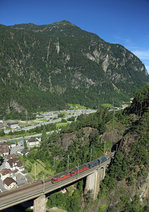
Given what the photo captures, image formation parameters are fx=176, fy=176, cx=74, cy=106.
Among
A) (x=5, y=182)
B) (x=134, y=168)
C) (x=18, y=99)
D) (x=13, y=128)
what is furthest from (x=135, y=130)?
(x=18, y=99)

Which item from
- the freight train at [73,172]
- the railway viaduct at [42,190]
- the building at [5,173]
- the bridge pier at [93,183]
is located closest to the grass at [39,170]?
the building at [5,173]

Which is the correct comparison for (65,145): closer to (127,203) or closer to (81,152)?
(81,152)

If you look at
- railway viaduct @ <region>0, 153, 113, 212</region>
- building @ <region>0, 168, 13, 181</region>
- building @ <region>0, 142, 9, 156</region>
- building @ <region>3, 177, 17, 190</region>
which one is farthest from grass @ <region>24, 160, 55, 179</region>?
railway viaduct @ <region>0, 153, 113, 212</region>

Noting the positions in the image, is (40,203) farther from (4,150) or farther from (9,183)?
(4,150)

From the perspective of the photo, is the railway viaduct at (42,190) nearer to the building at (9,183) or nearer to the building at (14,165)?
the building at (9,183)

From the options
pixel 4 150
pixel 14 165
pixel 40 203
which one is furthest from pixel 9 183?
pixel 4 150

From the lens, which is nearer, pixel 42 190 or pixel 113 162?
pixel 42 190
